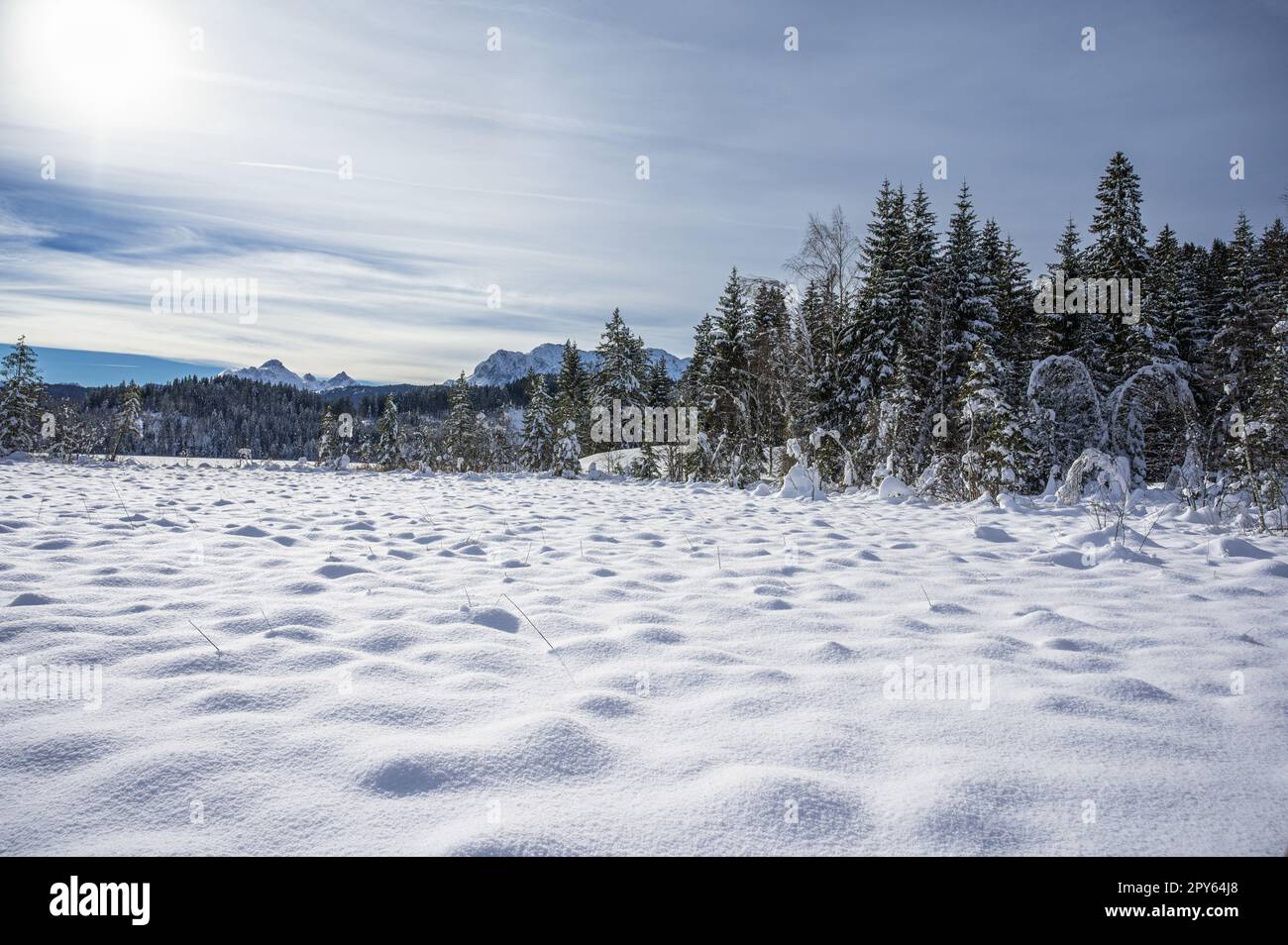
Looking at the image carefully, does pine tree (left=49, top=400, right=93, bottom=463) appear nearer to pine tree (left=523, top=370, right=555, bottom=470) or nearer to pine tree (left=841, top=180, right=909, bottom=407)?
pine tree (left=523, top=370, right=555, bottom=470)

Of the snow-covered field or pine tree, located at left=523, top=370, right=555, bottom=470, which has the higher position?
pine tree, located at left=523, top=370, right=555, bottom=470

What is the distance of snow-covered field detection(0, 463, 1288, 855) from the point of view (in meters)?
1.55

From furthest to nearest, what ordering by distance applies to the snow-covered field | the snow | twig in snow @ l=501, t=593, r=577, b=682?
1. the snow
2. twig in snow @ l=501, t=593, r=577, b=682
3. the snow-covered field

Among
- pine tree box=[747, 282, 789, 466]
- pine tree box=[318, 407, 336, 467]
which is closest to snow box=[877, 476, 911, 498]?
pine tree box=[747, 282, 789, 466]

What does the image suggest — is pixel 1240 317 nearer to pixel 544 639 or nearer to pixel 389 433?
pixel 544 639

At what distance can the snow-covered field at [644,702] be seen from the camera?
1.55 metres

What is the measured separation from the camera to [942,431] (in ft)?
60.3

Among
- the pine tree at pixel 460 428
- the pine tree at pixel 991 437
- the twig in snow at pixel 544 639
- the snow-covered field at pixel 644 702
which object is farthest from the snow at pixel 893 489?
the pine tree at pixel 460 428

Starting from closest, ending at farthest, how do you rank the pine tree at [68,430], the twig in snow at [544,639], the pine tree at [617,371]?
the twig in snow at [544,639], the pine tree at [68,430], the pine tree at [617,371]

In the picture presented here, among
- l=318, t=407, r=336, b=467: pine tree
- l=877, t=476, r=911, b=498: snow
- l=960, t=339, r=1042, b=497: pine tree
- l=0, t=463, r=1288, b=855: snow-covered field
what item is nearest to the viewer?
l=0, t=463, r=1288, b=855: snow-covered field

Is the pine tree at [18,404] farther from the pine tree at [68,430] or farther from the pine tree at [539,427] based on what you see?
the pine tree at [539,427]

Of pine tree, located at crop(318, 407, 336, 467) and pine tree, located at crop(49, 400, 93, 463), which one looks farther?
pine tree, located at crop(318, 407, 336, 467)

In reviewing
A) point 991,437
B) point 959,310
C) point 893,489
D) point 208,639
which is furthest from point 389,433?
point 208,639
